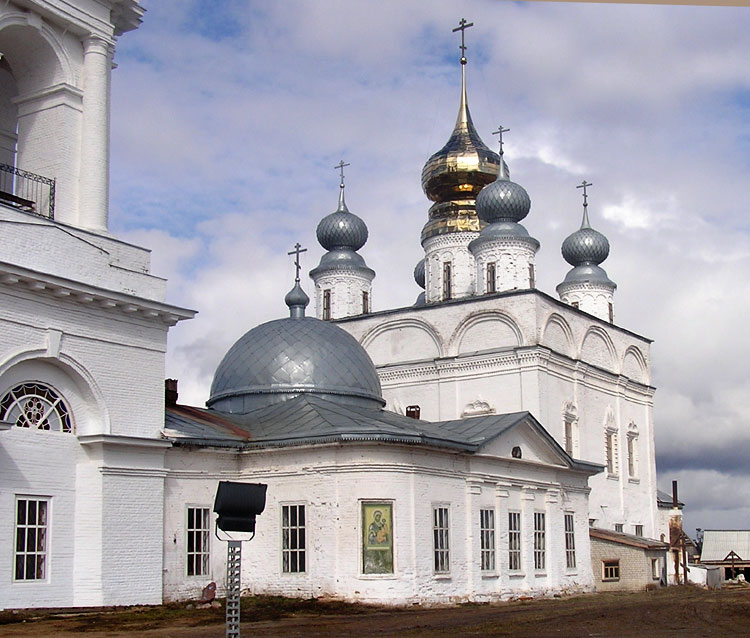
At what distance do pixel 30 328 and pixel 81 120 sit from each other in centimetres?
360

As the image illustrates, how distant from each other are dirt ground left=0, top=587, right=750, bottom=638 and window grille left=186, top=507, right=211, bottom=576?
0.98m

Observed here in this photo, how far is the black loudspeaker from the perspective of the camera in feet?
26.1

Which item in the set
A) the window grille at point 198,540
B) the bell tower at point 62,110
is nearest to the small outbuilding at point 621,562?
the window grille at point 198,540

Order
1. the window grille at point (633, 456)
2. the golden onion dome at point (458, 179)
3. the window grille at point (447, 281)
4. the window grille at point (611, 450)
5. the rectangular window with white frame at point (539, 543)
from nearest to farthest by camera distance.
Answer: the rectangular window with white frame at point (539, 543) < the window grille at point (611, 450) < the window grille at point (447, 281) < the window grille at point (633, 456) < the golden onion dome at point (458, 179)

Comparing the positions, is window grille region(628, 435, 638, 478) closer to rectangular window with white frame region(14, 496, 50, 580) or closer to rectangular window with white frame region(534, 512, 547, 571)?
rectangular window with white frame region(534, 512, 547, 571)

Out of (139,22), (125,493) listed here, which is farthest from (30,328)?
(139,22)

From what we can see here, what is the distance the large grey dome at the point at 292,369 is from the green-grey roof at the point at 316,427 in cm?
44

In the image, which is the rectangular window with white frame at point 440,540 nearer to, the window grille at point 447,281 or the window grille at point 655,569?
the window grille at point 655,569

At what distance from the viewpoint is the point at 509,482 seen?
2092 centimetres

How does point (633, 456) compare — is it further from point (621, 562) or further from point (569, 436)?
point (621, 562)

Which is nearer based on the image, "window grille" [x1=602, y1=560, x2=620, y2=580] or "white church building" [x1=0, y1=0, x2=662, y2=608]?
"white church building" [x1=0, y1=0, x2=662, y2=608]

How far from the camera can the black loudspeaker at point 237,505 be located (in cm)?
795

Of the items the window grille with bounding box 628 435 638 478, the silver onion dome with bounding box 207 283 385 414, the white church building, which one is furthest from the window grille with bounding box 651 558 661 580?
the silver onion dome with bounding box 207 283 385 414

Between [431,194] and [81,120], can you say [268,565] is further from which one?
[431,194]
